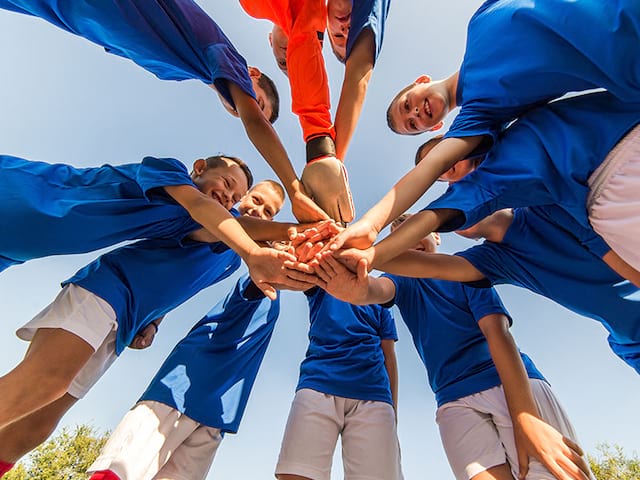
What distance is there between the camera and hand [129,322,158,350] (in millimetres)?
2400

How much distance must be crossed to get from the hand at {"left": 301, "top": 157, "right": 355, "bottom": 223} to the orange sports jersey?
0.22 metres

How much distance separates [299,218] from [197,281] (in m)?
0.85

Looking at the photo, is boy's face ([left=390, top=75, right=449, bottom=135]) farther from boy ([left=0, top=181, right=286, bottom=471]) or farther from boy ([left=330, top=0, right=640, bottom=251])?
boy ([left=0, top=181, right=286, bottom=471])

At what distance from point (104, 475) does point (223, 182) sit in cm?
165

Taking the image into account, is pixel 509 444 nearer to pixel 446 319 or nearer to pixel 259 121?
pixel 446 319

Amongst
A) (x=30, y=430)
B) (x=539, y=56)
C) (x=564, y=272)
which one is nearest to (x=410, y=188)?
(x=539, y=56)

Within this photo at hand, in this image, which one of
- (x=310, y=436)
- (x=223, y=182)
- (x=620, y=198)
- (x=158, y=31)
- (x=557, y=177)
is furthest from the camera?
(x=223, y=182)

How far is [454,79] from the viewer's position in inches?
93.1

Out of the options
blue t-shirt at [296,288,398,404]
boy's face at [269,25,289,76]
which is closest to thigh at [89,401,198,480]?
blue t-shirt at [296,288,398,404]

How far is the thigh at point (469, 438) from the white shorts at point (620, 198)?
934mm

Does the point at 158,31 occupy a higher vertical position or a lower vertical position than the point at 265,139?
higher

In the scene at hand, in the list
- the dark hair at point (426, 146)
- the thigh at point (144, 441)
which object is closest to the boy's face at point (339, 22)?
the dark hair at point (426, 146)

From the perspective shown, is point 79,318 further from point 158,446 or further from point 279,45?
point 279,45

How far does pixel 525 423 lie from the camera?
5.48 feet
